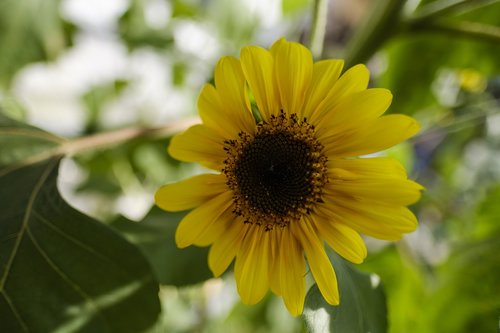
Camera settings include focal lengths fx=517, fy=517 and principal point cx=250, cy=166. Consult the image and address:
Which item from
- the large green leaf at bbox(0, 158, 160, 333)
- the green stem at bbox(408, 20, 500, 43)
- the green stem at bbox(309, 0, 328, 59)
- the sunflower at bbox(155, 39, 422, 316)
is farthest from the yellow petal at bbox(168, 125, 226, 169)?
the green stem at bbox(408, 20, 500, 43)

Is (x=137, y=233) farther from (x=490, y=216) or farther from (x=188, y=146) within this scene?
(x=490, y=216)

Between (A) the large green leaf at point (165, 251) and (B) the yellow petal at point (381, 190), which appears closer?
(B) the yellow petal at point (381, 190)

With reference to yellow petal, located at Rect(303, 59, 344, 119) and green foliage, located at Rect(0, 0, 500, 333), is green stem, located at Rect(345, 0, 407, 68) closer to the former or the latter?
green foliage, located at Rect(0, 0, 500, 333)

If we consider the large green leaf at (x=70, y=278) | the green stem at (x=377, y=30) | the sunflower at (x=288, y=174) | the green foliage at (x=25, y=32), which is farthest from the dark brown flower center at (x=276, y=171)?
the green foliage at (x=25, y=32)

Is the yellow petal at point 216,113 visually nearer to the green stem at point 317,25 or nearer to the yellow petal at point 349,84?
the yellow petal at point 349,84

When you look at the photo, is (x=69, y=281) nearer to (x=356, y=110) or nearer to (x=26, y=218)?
(x=26, y=218)

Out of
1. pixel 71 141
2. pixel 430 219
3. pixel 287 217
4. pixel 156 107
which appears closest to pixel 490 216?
pixel 287 217
